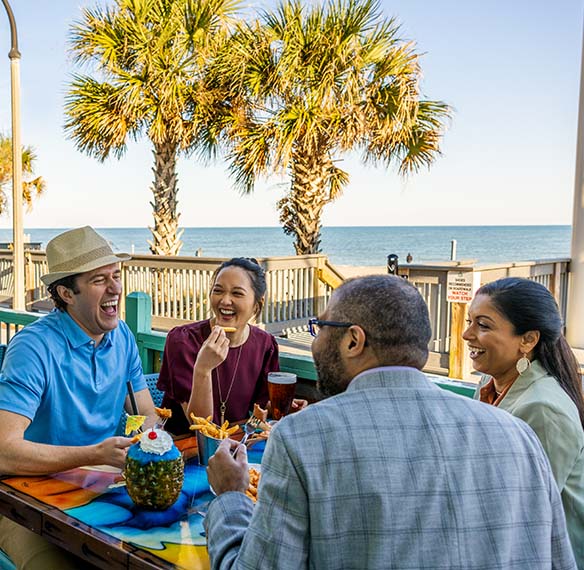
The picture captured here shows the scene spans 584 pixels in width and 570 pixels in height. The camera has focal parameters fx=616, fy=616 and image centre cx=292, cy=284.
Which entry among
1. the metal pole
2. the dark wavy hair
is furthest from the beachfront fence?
the dark wavy hair

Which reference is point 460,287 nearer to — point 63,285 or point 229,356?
point 229,356

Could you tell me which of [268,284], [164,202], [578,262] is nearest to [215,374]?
[578,262]

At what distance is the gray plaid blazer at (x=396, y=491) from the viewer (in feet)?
3.38

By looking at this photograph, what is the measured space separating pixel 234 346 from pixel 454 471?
5.88 feet

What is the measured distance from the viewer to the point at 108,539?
147 cm

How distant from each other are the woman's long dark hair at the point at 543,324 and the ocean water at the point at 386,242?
1971 inches

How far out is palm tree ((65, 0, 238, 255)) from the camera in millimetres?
9781

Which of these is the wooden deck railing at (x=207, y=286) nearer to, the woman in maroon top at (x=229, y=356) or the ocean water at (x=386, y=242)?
the woman in maroon top at (x=229, y=356)

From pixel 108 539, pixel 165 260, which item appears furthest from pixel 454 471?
pixel 165 260

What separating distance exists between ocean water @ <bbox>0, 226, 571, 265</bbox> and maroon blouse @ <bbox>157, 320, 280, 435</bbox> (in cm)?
4921

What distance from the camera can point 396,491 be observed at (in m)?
1.03

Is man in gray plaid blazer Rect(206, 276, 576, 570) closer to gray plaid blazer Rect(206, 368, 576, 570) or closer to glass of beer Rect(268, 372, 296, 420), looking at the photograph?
gray plaid blazer Rect(206, 368, 576, 570)

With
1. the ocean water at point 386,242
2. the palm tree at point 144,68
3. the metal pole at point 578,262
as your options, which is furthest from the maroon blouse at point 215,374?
the ocean water at point 386,242

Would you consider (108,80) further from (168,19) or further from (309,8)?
(309,8)
